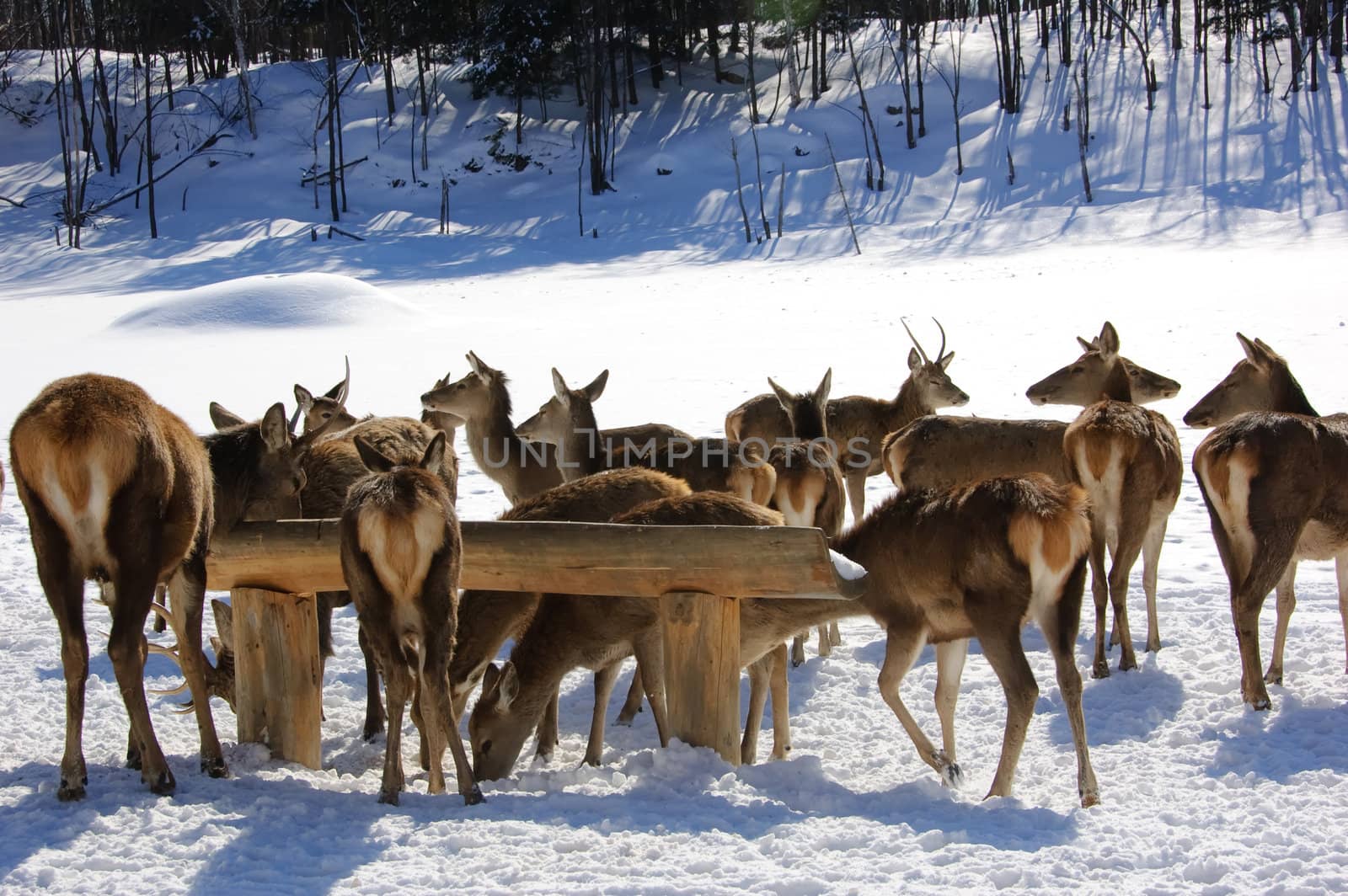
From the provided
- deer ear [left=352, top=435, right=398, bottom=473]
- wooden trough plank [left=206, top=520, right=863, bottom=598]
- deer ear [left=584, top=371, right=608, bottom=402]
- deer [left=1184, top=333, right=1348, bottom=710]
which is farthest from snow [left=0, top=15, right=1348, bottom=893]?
deer ear [left=584, top=371, right=608, bottom=402]

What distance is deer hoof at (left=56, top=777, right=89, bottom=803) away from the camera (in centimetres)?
525

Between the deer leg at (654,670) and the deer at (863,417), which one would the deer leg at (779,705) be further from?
the deer at (863,417)

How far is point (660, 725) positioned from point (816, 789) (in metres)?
1.15

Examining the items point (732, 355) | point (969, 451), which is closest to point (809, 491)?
point (969, 451)

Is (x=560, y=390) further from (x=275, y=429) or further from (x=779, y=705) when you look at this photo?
(x=779, y=705)

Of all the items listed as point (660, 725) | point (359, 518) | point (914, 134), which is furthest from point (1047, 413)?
point (914, 134)

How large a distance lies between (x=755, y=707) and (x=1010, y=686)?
142cm

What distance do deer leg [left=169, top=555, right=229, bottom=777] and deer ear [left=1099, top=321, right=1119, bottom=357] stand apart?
7308mm

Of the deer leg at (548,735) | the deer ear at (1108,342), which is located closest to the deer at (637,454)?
the deer leg at (548,735)

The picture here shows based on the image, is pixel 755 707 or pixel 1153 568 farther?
pixel 1153 568

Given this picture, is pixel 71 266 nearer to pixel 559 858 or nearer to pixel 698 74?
pixel 698 74

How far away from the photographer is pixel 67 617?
5266 millimetres

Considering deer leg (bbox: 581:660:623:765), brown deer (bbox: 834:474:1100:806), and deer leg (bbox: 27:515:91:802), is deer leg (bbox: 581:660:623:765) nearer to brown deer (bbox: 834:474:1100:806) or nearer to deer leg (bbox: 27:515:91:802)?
brown deer (bbox: 834:474:1100:806)

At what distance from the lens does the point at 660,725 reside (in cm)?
660
